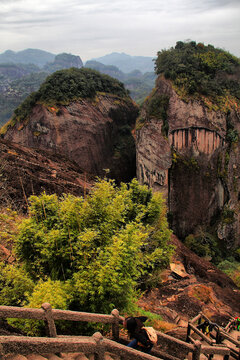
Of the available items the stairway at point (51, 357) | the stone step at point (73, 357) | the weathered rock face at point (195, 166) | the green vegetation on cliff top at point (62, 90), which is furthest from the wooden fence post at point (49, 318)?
the green vegetation on cliff top at point (62, 90)

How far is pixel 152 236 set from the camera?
463 inches

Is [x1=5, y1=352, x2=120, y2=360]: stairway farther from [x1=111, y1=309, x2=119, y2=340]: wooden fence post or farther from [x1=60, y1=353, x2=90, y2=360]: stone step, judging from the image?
[x1=111, y1=309, x2=119, y2=340]: wooden fence post

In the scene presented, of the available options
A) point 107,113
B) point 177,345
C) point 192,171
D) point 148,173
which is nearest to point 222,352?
point 177,345

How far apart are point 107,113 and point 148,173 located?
14030mm

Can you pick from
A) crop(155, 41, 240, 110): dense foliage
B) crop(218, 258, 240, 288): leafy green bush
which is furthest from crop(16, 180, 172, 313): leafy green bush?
crop(155, 41, 240, 110): dense foliage

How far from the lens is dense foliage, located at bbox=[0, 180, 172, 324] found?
5.14 m

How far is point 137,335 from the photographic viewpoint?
4.30 m

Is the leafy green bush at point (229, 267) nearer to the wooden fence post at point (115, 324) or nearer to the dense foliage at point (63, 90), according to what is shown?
the wooden fence post at point (115, 324)

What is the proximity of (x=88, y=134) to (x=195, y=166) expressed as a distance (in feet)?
52.0

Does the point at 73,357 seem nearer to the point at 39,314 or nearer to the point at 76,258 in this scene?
the point at 39,314

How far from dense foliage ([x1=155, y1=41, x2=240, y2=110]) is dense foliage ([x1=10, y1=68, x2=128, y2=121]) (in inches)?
429

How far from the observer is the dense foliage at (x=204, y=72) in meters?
29.8

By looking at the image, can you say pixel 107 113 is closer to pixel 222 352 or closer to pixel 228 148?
pixel 228 148

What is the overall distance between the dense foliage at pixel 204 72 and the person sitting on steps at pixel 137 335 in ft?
95.6
